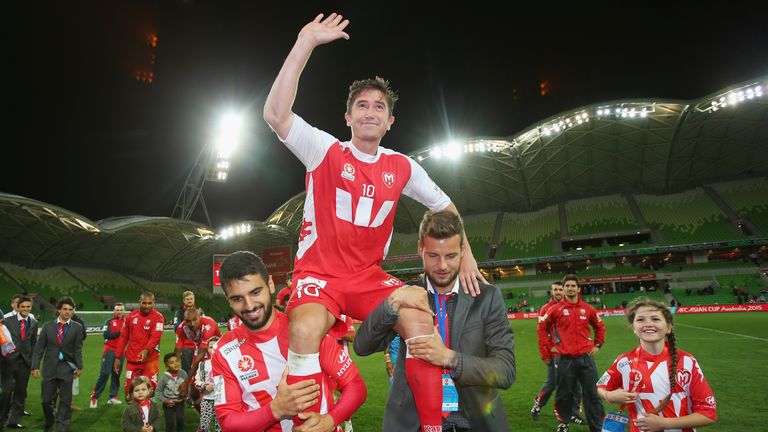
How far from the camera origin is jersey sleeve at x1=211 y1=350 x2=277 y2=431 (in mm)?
2801

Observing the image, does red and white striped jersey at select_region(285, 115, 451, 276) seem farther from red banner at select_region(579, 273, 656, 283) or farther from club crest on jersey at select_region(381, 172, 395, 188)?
red banner at select_region(579, 273, 656, 283)

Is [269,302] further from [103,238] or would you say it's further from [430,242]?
[103,238]

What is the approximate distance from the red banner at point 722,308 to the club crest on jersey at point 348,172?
38.2 metres

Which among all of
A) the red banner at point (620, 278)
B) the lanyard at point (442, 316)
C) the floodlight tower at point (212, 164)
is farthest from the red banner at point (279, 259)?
the lanyard at point (442, 316)

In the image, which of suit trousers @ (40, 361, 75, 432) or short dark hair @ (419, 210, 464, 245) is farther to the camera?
suit trousers @ (40, 361, 75, 432)

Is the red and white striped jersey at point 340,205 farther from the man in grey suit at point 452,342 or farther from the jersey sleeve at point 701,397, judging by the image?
the jersey sleeve at point 701,397

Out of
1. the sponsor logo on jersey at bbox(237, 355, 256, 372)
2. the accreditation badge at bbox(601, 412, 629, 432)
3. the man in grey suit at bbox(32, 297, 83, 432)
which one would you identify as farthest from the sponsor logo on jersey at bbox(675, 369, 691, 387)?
the man in grey suit at bbox(32, 297, 83, 432)

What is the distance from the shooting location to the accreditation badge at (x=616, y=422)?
3.72 meters

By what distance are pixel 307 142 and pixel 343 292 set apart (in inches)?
44.9

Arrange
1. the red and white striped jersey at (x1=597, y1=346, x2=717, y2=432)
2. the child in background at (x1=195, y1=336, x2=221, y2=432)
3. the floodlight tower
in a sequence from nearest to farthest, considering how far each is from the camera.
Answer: the red and white striped jersey at (x1=597, y1=346, x2=717, y2=432) → the child in background at (x1=195, y1=336, x2=221, y2=432) → the floodlight tower

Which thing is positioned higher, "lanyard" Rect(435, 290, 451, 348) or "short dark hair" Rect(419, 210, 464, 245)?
"short dark hair" Rect(419, 210, 464, 245)

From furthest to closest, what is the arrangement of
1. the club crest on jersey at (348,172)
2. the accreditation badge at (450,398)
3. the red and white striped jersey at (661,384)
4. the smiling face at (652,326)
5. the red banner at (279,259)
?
1. the red banner at (279,259)
2. the smiling face at (652,326)
3. the red and white striped jersey at (661,384)
4. the club crest on jersey at (348,172)
5. the accreditation badge at (450,398)

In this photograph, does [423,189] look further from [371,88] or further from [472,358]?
[472,358]

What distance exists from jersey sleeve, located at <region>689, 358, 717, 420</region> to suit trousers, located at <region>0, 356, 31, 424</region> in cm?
1085
